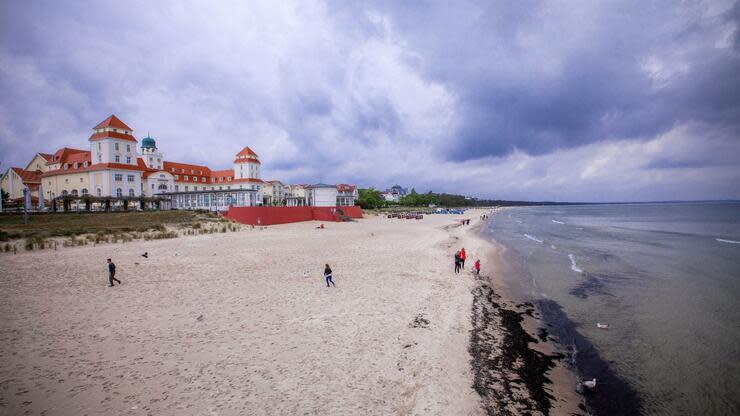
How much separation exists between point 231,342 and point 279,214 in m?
40.1

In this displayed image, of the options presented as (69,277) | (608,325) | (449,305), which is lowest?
(608,325)

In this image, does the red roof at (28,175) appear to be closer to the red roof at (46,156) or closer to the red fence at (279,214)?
A: the red roof at (46,156)

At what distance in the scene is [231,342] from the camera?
8.60 meters

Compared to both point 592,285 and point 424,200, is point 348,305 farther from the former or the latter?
point 424,200

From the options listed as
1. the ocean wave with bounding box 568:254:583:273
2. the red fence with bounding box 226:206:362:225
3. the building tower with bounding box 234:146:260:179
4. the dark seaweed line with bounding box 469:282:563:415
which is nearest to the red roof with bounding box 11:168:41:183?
the building tower with bounding box 234:146:260:179

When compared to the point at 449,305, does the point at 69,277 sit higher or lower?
higher

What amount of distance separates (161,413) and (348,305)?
6.67m

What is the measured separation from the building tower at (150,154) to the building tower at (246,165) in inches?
820

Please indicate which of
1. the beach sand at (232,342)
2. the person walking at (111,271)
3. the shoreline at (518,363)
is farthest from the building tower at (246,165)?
the shoreline at (518,363)

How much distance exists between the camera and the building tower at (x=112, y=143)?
54.2 meters

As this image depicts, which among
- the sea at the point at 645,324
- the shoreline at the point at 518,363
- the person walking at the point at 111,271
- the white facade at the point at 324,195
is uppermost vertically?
the white facade at the point at 324,195

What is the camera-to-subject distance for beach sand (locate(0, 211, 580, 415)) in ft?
20.6

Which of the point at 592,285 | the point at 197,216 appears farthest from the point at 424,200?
the point at 592,285

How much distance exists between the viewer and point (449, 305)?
12.5 m
